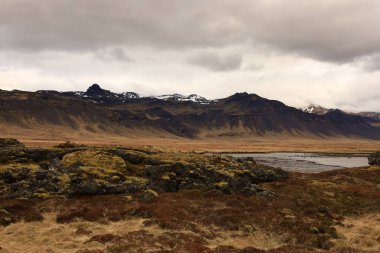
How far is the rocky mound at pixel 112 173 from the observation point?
36.3m

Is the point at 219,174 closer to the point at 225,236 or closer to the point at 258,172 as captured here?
the point at 258,172

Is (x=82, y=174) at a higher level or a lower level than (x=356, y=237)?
higher

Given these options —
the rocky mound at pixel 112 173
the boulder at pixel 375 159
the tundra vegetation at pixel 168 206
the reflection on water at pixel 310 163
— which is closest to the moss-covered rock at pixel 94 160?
the rocky mound at pixel 112 173

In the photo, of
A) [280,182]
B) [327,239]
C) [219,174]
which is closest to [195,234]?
[327,239]

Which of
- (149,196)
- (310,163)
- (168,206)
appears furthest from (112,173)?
(310,163)

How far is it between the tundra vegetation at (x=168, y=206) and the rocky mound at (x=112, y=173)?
112 millimetres

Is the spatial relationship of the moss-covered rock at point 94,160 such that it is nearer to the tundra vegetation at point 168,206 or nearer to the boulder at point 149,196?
the tundra vegetation at point 168,206

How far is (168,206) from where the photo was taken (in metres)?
32.8

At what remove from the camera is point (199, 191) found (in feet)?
126

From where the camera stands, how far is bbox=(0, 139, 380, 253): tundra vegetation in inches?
1000

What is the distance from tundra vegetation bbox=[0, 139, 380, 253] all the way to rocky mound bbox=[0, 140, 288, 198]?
0.37 feet

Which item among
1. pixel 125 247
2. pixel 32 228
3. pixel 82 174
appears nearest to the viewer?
pixel 125 247

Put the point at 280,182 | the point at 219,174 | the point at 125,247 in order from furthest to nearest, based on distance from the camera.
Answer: the point at 280,182 → the point at 219,174 → the point at 125,247

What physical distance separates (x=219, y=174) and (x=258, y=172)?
25.5 feet
